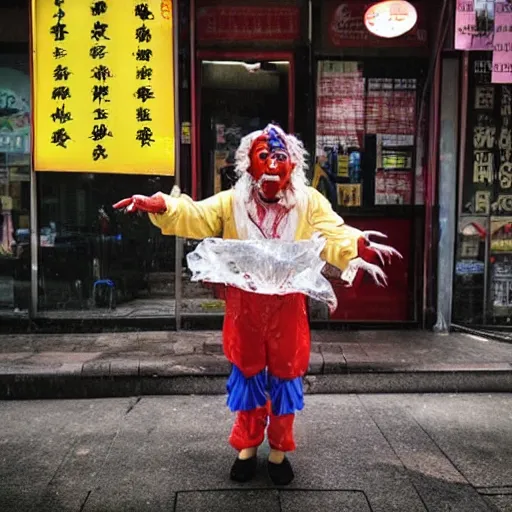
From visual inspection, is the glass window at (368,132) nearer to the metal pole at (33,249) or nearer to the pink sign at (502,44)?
the pink sign at (502,44)

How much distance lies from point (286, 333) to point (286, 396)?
0.36 meters

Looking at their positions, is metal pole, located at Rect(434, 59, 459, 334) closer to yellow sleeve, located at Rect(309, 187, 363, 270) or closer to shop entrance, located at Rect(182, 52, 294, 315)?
shop entrance, located at Rect(182, 52, 294, 315)

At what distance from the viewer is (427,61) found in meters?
6.46

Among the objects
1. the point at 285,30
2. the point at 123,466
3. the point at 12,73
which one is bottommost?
the point at 123,466

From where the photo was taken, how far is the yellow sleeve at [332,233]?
334 centimetres

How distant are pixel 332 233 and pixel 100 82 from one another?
3795mm

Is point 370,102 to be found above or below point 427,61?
below

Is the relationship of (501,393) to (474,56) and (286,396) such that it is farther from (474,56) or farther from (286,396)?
(474,56)

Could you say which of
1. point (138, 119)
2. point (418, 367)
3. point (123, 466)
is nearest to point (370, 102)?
point (138, 119)

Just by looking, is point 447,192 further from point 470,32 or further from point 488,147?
point 470,32

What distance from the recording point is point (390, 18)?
5898 millimetres

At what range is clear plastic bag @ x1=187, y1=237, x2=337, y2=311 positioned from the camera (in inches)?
129

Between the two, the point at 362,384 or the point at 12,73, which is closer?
the point at 362,384

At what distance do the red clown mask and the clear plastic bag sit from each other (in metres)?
0.30
